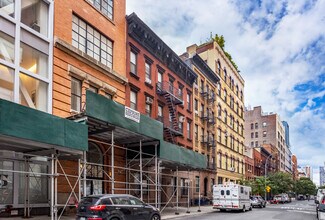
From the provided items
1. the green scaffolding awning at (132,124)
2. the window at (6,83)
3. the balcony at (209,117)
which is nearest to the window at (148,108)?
the green scaffolding awning at (132,124)

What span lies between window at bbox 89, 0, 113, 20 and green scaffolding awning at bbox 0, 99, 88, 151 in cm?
1094

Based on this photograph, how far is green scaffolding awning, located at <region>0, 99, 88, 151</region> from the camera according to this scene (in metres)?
12.2

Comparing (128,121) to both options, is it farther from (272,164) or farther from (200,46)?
(272,164)

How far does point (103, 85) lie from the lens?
22266 mm

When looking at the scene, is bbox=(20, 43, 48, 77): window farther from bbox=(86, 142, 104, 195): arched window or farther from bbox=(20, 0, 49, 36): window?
bbox=(86, 142, 104, 195): arched window

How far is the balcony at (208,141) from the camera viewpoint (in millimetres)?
41375

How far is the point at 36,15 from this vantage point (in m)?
18.3

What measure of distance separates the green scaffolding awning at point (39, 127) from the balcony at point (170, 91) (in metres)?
15.3

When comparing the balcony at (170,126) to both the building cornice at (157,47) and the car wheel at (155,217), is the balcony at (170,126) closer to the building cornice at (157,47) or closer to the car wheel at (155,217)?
the building cornice at (157,47)

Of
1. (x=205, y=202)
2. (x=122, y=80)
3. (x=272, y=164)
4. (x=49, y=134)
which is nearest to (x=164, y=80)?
(x=122, y=80)

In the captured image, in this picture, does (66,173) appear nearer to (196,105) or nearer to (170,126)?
(170,126)

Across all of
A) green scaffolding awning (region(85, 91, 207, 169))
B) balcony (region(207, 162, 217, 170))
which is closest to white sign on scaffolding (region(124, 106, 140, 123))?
green scaffolding awning (region(85, 91, 207, 169))

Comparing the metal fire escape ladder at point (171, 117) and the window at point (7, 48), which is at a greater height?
the window at point (7, 48)

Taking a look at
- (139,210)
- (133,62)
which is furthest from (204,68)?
(139,210)
